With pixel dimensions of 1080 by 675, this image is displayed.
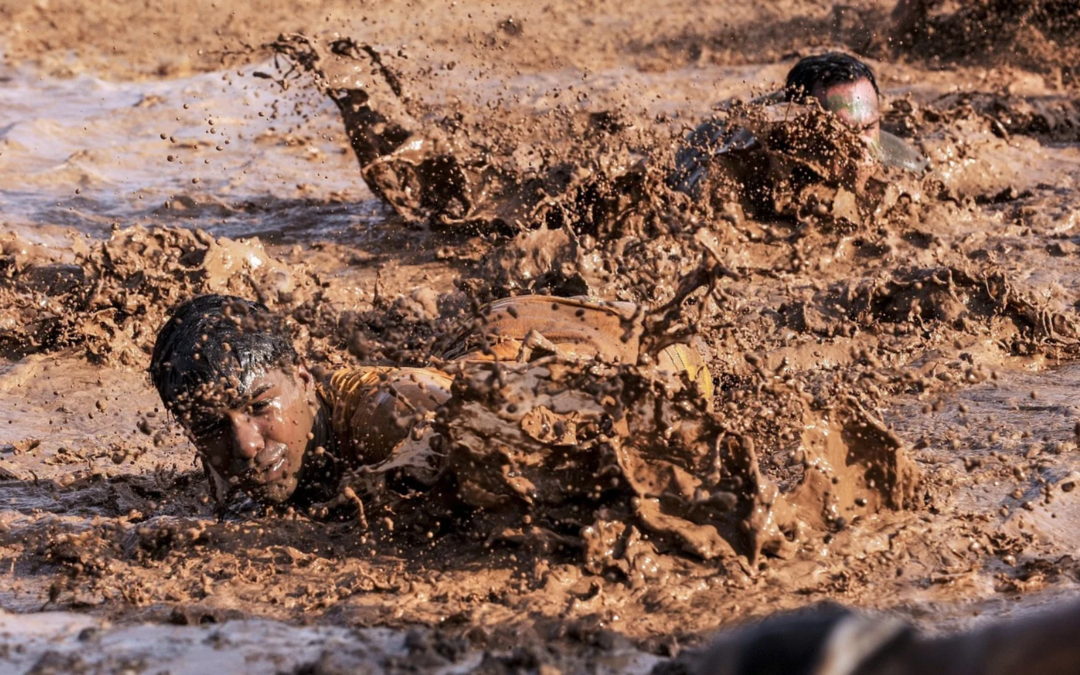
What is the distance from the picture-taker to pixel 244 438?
3.60 metres

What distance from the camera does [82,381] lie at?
5.73 metres

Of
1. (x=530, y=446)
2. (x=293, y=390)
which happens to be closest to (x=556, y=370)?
(x=530, y=446)

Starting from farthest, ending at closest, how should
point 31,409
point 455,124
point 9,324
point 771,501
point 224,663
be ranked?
point 455,124
point 9,324
point 31,409
point 771,501
point 224,663

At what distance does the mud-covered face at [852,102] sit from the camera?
6.63m

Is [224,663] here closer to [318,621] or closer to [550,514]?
[318,621]

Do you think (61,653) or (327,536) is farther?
(327,536)

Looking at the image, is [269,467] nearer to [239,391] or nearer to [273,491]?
[273,491]

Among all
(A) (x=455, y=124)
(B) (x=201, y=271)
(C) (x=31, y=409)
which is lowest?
(C) (x=31, y=409)

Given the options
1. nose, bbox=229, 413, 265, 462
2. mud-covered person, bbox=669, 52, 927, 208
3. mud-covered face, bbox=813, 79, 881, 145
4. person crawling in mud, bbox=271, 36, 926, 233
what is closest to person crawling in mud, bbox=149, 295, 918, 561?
nose, bbox=229, 413, 265, 462

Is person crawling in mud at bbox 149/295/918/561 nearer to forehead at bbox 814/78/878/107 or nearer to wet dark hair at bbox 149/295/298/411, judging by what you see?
wet dark hair at bbox 149/295/298/411

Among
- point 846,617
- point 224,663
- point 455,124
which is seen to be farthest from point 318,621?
point 455,124

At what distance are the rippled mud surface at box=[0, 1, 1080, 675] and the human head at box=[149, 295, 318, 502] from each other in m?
0.23

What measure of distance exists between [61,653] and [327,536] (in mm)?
927

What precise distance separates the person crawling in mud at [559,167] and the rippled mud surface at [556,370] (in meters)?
0.09
